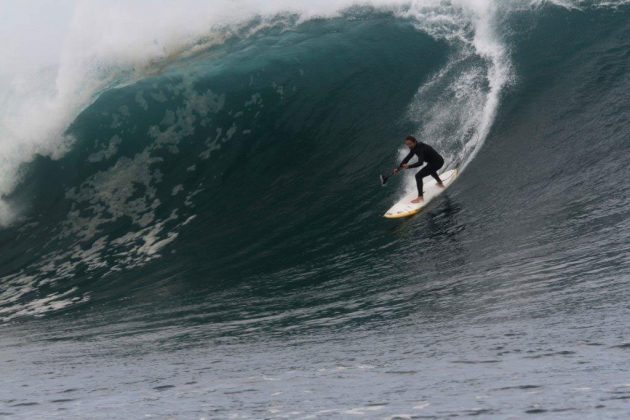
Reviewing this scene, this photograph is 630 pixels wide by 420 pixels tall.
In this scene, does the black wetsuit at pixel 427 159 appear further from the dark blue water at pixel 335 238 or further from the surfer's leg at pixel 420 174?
the dark blue water at pixel 335 238

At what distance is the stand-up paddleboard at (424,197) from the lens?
13141 millimetres

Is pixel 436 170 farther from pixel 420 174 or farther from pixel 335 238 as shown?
pixel 335 238

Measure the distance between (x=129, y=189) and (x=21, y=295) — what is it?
376 centimetres

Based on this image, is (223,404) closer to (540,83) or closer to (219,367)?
(219,367)

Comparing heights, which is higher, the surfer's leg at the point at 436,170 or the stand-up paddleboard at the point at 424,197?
the surfer's leg at the point at 436,170

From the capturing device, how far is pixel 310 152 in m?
16.1

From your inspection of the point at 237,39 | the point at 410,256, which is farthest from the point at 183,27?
the point at 410,256

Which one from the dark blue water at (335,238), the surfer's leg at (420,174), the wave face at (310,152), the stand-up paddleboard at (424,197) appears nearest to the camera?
the dark blue water at (335,238)

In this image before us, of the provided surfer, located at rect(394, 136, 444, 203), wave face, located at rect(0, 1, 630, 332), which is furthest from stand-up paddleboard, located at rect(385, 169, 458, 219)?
wave face, located at rect(0, 1, 630, 332)

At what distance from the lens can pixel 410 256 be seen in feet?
36.1

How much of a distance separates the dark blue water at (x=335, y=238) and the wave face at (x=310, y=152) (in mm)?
57

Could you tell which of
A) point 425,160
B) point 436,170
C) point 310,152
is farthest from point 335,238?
point 310,152

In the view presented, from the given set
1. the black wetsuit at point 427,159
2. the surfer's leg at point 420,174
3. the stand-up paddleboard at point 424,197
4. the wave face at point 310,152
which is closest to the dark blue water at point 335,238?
the wave face at point 310,152

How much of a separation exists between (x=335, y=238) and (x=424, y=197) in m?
2.00
